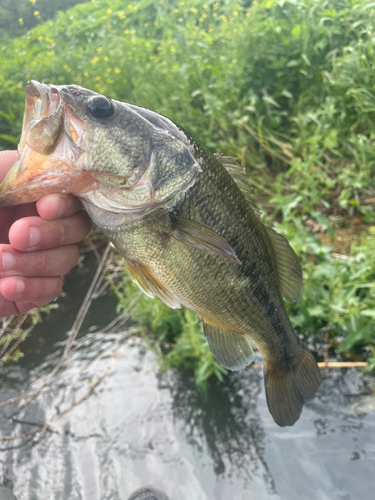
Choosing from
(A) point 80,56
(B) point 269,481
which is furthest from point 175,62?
(B) point 269,481

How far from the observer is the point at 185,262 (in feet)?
4.17

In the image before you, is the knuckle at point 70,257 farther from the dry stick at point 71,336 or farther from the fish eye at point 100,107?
the dry stick at point 71,336

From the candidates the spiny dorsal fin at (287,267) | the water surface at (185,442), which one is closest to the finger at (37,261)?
the spiny dorsal fin at (287,267)

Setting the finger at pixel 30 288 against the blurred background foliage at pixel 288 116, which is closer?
the finger at pixel 30 288

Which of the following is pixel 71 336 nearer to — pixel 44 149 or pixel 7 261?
pixel 7 261

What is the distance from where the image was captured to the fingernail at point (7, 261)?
1.29m

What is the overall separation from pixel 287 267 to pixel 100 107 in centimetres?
101

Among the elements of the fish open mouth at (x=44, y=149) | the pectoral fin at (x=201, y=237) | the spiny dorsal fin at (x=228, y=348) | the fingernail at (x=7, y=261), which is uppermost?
the fish open mouth at (x=44, y=149)

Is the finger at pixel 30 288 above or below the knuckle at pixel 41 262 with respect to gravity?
below

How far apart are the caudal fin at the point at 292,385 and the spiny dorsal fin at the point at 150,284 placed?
0.66m

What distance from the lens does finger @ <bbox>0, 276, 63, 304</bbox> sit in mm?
1338

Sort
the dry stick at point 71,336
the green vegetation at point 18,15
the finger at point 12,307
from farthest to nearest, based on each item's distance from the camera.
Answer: the green vegetation at point 18,15
the dry stick at point 71,336
the finger at point 12,307

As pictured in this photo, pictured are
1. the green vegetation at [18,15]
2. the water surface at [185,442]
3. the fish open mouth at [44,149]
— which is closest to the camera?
the fish open mouth at [44,149]

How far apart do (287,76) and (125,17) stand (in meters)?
4.43
